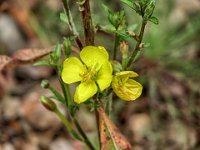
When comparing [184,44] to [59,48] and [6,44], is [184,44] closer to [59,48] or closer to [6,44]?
[6,44]

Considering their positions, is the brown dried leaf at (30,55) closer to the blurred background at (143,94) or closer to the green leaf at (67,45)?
the green leaf at (67,45)

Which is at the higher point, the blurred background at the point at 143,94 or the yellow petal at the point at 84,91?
→ the yellow petal at the point at 84,91

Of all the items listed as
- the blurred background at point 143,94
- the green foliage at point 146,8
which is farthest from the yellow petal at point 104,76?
the blurred background at point 143,94

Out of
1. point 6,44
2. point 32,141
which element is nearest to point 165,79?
point 32,141

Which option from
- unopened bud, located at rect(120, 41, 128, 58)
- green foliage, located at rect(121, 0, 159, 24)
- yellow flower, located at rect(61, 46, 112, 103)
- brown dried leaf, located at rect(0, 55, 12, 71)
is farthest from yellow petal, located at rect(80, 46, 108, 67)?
brown dried leaf, located at rect(0, 55, 12, 71)

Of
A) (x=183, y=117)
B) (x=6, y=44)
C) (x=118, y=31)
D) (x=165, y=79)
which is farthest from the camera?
(x=6, y=44)

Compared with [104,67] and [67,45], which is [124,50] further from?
[67,45]

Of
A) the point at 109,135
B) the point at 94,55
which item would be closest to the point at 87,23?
the point at 94,55
